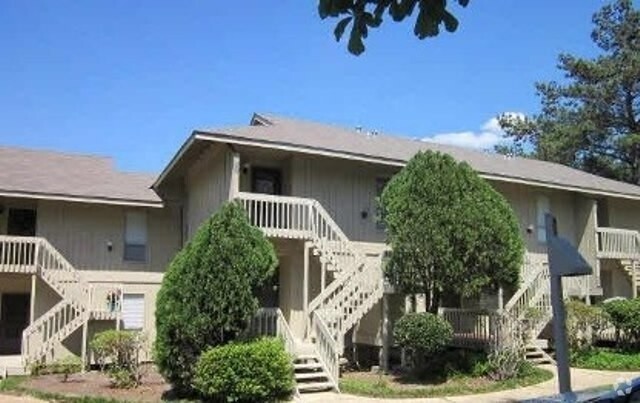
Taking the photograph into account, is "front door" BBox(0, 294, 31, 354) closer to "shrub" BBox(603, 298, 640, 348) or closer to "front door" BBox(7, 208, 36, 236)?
"front door" BBox(7, 208, 36, 236)

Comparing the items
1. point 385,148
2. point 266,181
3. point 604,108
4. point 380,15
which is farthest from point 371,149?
point 604,108

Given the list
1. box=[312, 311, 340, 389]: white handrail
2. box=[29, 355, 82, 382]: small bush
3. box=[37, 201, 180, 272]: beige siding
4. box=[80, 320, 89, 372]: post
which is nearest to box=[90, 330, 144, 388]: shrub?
box=[29, 355, 82, 382]: small bush

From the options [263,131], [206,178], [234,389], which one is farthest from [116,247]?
[234,389]

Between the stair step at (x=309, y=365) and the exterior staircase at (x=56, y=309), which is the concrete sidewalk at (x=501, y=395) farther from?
the exterior staircase at (x=56, y=309)

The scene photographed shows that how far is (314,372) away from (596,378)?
717 centimetres

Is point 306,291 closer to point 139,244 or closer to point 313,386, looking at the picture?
point 313,386

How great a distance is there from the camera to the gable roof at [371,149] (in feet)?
Result: 66.9

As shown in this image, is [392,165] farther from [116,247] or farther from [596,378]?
[116,247]

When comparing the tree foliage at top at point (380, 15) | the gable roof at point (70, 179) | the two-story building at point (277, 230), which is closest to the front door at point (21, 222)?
the two-story building at point (277, 230)

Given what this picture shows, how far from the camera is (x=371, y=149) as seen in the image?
23.5m

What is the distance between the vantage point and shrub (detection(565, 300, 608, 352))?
2092 centimetres

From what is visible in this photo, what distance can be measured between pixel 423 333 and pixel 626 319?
7.86m

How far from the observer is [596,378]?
17812 mm

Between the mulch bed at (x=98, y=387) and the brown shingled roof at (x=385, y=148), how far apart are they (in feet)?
22.3
